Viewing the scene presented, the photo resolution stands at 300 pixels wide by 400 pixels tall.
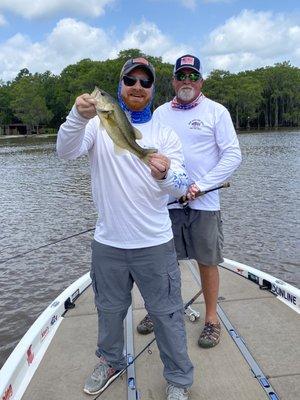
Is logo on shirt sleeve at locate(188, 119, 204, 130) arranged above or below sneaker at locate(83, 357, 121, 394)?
above

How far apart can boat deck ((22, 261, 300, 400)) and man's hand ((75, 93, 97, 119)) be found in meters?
2.13

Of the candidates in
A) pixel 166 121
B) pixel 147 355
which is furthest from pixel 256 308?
pixel 166 121

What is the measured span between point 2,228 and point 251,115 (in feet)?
292

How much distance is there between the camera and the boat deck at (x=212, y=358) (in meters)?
3.46

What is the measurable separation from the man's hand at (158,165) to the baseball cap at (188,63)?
61.8 inches

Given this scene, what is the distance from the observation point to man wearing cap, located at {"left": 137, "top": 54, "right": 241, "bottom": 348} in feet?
13.5

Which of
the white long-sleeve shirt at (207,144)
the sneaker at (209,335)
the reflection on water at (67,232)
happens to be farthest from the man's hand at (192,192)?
the reflection on water at (67,232)

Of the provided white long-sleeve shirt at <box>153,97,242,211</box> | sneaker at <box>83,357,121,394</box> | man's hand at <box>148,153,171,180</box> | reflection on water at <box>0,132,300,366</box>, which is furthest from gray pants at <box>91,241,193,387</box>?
reflection on water at <box>0,132,300,366</box>

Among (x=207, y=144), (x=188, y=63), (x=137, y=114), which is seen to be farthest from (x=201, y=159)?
(x=137, y=114)

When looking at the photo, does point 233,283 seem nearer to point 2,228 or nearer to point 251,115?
point 2,228

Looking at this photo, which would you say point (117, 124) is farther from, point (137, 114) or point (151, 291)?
point (151, 291)

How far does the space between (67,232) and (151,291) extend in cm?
965

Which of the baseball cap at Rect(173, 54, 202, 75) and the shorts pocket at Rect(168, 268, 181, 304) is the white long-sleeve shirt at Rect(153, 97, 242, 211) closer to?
the baseball cap at Rect(173, 54, 202, 75)

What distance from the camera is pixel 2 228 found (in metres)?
13.2
